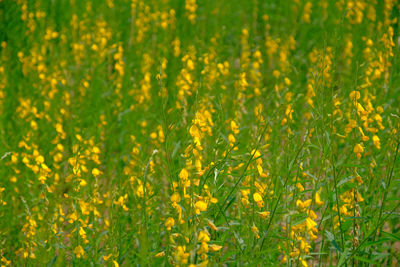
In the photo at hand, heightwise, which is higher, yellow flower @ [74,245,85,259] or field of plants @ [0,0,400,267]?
field of plants @ [0,0,400,267]

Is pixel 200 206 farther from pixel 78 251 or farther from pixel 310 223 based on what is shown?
pixel 78 251

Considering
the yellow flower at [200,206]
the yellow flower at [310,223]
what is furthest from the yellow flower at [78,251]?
the yellow flower at [310,223]

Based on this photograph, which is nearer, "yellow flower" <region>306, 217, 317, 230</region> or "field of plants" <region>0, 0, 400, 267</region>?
"yellow flower" <region>306, 217, 317, 230</region>

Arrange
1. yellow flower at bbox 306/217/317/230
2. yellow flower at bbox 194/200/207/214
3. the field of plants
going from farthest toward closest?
the field of plants
yellow flower at bbox 306/217/317/230
yellow flower at bbox 194/200/207/214

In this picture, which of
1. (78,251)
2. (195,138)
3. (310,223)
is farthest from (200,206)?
(78,251)

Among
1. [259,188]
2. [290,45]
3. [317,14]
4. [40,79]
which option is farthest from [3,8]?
[259,188]

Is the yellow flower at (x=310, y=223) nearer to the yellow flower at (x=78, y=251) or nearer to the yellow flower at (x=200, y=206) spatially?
the yellow flower at (x=200, y=206)

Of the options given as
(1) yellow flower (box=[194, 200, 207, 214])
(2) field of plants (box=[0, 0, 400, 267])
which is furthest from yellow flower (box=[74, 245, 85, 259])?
(1) yellow flower (box=[194, 200, 207, 214])

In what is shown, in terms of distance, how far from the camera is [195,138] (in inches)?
75.7

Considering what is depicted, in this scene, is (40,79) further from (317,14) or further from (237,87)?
(317,14)

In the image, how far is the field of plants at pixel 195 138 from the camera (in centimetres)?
212

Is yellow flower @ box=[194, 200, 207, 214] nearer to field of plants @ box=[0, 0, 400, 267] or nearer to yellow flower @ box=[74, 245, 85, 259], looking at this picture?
field of plants @ box=[0, 0, 400, 267]

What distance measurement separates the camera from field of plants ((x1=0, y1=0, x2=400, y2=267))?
2.12 m

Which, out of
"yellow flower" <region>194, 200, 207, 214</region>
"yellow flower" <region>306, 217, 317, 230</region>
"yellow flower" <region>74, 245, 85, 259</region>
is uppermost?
"yellow flower" <region>194, 200, 207, 214</region>
